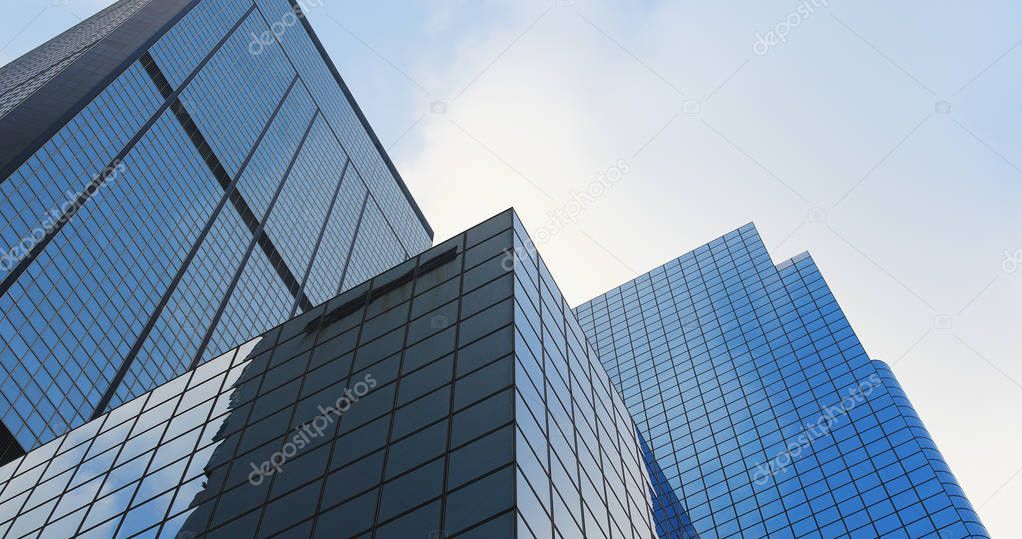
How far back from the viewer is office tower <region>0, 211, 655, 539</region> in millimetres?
21531

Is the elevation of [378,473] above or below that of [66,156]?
below

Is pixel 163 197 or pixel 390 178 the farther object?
pixel 390 178

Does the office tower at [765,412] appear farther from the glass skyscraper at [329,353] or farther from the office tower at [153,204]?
the office tower at [153,204]

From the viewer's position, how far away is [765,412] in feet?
290

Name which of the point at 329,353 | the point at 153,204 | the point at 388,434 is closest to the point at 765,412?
the point at 153,204

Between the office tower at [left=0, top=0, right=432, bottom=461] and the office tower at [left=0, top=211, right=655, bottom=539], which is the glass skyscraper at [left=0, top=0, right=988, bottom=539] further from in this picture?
the office tower at [left=0, top=0, right=432, bottom=461]

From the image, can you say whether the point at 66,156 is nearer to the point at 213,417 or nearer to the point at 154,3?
the point at 154,3

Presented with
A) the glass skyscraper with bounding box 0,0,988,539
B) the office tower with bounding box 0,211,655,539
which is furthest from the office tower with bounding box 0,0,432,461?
the office tower with bounding box 0,211,655,539

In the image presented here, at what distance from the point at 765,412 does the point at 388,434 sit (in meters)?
70.6

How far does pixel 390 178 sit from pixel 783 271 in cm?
9958

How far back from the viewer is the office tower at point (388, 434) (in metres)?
21.5

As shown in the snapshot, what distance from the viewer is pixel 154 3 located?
4439 inches

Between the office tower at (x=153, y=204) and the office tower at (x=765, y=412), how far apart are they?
146 feet

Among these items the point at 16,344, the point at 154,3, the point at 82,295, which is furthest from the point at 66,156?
the point at 154,3
